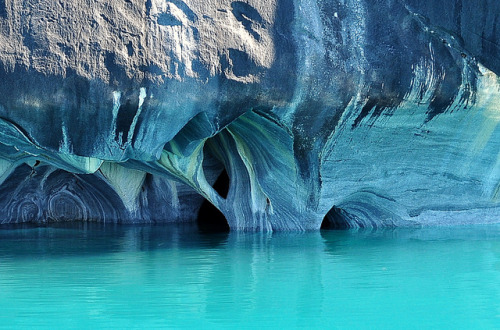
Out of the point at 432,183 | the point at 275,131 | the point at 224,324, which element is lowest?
the point at 224,324

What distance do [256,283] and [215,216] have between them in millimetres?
5815

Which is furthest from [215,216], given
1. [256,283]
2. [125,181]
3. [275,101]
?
[256,283]

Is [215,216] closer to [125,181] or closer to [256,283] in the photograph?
[125,181]

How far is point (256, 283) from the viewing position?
3607mm

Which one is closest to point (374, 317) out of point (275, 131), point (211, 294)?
point (211, 294)

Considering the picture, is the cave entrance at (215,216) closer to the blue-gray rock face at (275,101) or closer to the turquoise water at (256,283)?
the blue-gray rock face at (275,101)

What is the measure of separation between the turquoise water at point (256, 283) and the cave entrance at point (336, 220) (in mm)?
1283

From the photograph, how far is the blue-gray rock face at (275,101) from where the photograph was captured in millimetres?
4707

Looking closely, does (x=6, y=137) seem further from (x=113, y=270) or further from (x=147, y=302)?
(x=147, y=302)

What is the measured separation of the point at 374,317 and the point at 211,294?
2.89 feet

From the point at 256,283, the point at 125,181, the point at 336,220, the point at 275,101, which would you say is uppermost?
the point at 275,101

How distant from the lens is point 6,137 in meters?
5.09

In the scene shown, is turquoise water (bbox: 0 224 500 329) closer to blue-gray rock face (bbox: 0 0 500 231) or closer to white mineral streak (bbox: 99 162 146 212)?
blue-gray rock face (bbox: 0 0 500 231)

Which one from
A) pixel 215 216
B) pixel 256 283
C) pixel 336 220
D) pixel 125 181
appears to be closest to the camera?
pixel 256 283
